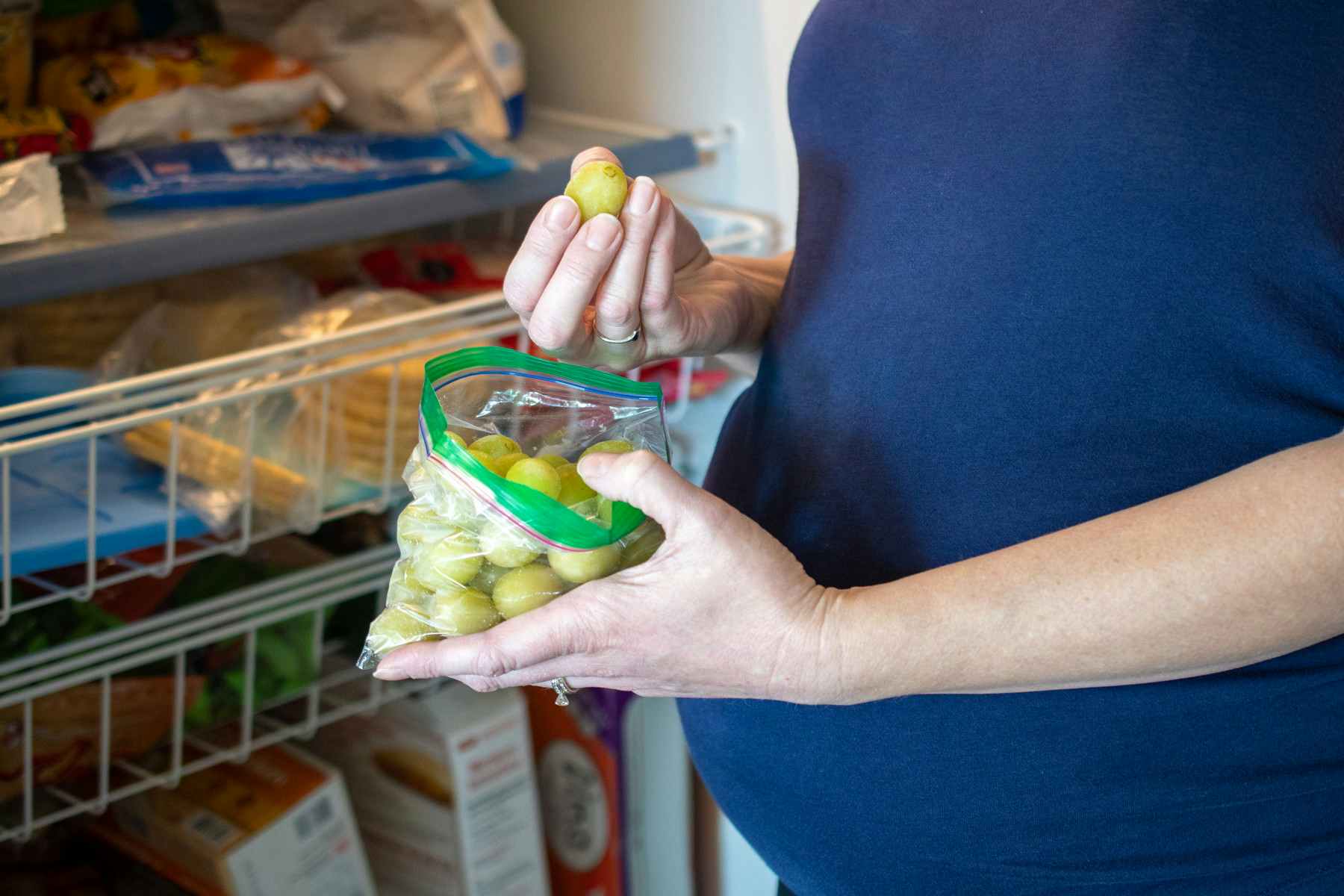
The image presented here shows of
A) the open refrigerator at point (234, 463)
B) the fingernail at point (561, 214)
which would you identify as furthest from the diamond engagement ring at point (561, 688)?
the open refrigerator at point (234, 463)

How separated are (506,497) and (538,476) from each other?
0.04 metres

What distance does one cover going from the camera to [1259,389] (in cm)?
67

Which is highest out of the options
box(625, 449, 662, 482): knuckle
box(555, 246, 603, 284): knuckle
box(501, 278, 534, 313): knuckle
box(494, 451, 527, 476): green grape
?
box(555, 246, 603, 284): knuckle

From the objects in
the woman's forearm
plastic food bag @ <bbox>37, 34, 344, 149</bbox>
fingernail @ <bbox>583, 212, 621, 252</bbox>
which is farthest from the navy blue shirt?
plastic food bag @ <bbox>37, 34, 344, 149</bbox>

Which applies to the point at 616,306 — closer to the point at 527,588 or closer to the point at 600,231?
the point at 600,231

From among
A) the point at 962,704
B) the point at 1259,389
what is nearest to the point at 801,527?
the point at 962,704

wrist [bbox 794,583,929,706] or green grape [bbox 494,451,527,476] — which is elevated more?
green grape [bbox 494,451,527,476]

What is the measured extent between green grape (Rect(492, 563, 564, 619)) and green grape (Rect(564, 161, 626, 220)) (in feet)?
0.64

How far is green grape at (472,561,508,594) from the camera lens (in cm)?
66

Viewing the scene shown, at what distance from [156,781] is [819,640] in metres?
0.73

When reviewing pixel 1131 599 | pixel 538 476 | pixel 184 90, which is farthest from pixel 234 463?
pixel 1131 599

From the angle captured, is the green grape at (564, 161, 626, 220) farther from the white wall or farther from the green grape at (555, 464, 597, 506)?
→ the white wall

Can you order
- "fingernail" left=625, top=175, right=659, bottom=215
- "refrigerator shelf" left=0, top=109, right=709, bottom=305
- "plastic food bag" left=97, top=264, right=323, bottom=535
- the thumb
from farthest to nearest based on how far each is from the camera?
1. "plastic food bag" left=97, top=264, right=323, bottom=535
2. "refrigerator shelf" left=0, top=109, right=709, bottom=305
3. "fingernail" left=625, top=175, right=659, bottom=215
4. the thumb

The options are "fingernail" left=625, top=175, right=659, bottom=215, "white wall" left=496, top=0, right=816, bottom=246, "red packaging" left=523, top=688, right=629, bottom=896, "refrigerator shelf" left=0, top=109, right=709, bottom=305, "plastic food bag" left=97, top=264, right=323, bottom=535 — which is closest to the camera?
"fingernail" left=625, top=175, right=659, bottom=215
